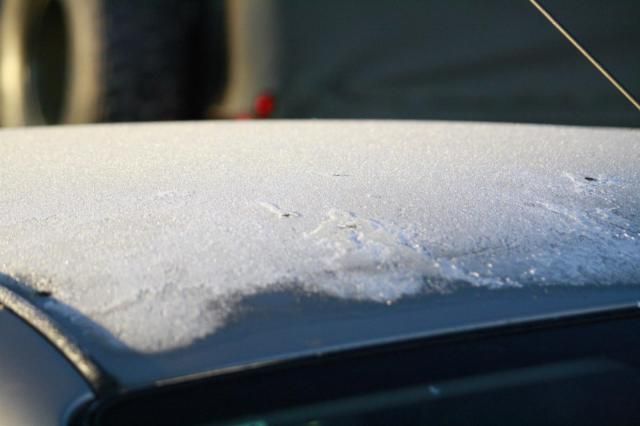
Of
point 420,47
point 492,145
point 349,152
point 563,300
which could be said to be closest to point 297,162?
point 349,152

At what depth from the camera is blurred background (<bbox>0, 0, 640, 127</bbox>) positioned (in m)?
3.11

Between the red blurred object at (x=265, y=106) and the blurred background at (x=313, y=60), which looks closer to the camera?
the blurred background at (x=313, y=60)

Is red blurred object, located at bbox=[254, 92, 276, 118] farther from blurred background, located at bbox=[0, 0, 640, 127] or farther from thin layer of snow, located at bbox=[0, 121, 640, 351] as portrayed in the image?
thin layer of snow, located at bbox=[0, 121, 640, 351]

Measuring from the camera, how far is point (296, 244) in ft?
3.11

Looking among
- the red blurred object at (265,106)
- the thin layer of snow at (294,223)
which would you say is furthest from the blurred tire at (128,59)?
the thin layer of snow at (294,223)

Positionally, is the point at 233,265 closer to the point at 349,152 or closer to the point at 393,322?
the point at 393,322

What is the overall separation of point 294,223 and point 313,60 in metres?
2.63

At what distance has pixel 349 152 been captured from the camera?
1458 millimetres

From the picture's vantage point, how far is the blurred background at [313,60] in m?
3.11

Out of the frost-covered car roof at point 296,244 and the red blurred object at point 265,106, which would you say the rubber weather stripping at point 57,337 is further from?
the red blurred object at point 265,106

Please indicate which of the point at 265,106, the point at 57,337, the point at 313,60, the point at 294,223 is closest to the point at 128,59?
the point at 265,106

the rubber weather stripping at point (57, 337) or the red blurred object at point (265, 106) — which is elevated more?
the rubber weather stripping at point (57, 337)

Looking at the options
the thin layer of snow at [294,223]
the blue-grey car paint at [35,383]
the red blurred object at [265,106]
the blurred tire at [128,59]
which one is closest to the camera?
the blue-grey car paint at [35,383]

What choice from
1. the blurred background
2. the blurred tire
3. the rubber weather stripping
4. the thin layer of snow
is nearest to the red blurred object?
the blurred background
